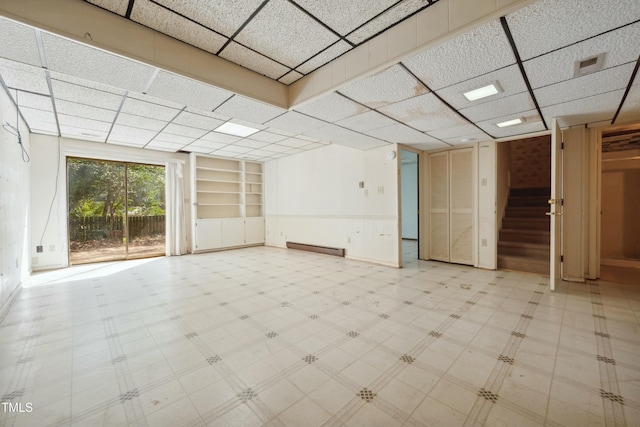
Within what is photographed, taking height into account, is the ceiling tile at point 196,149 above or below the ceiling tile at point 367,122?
above

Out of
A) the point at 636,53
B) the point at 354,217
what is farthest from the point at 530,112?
the point at 354,217

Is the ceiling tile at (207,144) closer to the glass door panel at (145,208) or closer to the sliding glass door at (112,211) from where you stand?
the sliding glass door at (112,211)

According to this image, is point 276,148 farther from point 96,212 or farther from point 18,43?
point 96,212

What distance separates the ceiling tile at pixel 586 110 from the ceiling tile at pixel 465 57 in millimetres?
1759

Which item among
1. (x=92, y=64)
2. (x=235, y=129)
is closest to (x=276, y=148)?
(x=235, y=129)

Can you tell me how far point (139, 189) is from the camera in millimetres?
8391

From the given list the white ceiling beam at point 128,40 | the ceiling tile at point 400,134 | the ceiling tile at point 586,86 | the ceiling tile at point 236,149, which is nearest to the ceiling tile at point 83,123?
the ceiling tile at point 236,149

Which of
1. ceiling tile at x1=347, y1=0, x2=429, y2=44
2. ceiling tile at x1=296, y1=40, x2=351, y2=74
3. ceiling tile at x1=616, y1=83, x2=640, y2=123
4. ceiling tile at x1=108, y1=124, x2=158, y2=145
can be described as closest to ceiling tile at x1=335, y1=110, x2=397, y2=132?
ceiling tile at x1=296, y1=40, x2=351, y2=74

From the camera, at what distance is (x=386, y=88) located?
280cm

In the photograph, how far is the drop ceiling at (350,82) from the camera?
195 centimetres

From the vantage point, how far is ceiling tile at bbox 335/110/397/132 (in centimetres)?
363

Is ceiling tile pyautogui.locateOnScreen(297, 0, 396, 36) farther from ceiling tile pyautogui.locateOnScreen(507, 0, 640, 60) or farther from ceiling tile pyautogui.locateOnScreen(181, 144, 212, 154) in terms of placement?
ceiling tile pyautogui.locateOnScreen(181, 144, 212, 154)

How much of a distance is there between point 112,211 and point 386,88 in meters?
8.70

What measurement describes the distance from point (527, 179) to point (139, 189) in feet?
40.4
